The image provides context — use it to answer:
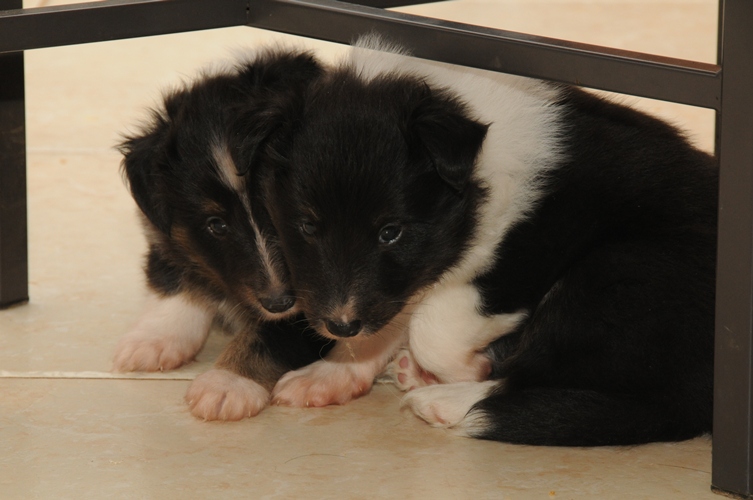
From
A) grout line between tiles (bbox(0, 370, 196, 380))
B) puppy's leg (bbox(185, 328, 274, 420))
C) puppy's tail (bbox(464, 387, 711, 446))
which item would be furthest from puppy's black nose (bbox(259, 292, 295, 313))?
puppy's tail (bbox(464, 387, 711, 446))

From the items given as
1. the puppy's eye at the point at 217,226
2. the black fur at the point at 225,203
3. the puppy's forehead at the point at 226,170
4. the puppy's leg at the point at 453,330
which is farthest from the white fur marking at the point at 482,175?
the puppy's eye at the point at 217,226

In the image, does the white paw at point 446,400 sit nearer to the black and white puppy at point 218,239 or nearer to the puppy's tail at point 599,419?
the puppy's tail at point 599,419

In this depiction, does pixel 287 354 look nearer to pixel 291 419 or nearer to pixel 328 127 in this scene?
pixel 291 419

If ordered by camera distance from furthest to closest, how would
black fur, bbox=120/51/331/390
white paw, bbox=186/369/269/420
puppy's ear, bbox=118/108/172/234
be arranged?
puppy's ear, bbox=118/108/172/234 → black fur, bbox=120/51/331/390 → white paw, bbox=186/369/269/420

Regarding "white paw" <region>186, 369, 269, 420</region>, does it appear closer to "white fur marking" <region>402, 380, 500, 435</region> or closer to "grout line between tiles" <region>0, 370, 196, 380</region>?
"grout line between tiles" <region>0, 370, 196, 380</region>

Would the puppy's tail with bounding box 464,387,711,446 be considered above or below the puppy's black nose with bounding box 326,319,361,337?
below

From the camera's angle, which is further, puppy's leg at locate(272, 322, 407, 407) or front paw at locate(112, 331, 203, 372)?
front paw at locate(112, 331, 203, 372)

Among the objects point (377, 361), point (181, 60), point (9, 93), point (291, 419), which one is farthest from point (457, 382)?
point (181, 60)

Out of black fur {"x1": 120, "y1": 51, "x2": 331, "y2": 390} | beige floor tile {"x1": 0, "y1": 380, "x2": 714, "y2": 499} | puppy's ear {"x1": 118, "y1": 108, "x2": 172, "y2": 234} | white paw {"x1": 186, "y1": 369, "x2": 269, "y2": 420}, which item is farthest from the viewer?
puppy's ear {"x1": 118, "y1": 108, "x2": 172, "y2": 234}

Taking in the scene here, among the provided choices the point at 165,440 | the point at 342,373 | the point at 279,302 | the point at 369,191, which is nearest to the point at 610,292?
the point at 369,191
